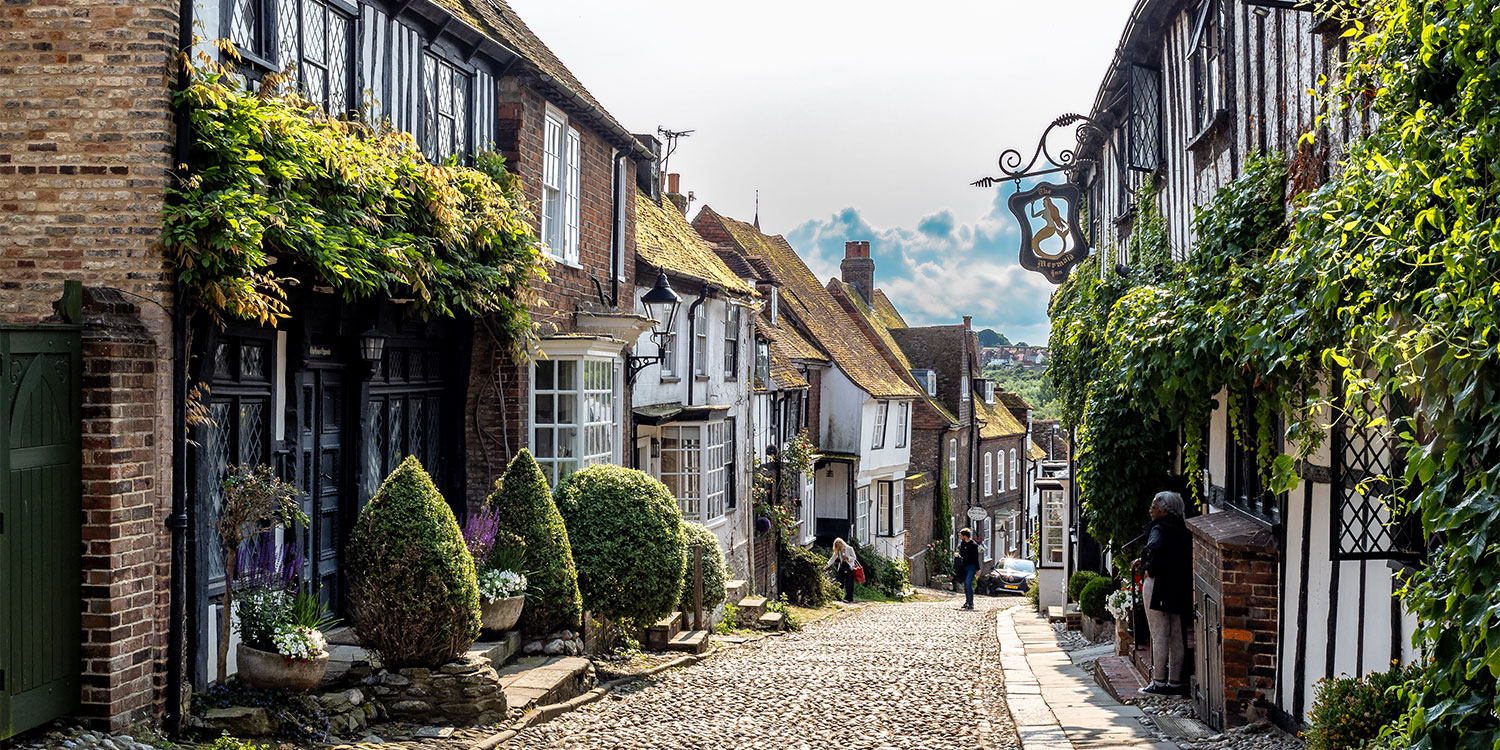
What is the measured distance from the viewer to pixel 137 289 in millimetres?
6926

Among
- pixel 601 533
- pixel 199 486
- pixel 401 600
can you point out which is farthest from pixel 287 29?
pixel 601 533

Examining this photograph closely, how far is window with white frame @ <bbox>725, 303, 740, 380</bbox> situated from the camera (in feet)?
71.6

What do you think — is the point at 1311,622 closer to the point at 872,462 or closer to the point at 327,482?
the point at 327,482

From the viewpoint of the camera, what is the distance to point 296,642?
740cm

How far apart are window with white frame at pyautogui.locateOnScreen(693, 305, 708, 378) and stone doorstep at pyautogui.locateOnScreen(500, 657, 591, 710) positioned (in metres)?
9.95

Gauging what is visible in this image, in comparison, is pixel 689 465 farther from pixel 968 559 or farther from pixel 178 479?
pixel 178 479

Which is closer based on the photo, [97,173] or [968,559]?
[97,173]

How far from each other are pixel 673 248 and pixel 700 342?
Result: 172 centimetres

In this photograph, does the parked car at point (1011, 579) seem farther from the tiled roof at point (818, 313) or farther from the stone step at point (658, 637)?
the stone step at point (658, 637)

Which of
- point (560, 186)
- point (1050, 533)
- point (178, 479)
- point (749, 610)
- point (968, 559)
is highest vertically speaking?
point (560, 186)

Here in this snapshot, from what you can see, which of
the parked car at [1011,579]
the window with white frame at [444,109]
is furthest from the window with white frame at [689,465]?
the parked car at [1011,579]

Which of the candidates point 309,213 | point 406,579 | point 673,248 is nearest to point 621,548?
point 406,579

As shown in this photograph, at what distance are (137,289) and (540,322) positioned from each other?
6.25 m

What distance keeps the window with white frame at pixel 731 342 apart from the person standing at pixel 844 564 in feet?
19.8
